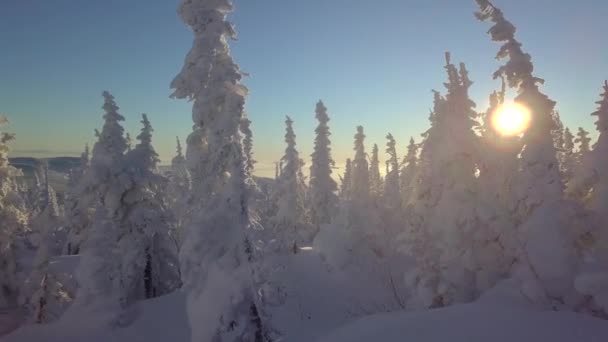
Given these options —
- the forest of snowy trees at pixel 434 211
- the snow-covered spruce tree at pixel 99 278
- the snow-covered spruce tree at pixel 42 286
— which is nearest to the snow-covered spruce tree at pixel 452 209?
the forest of snowy trees at pixel 434 211

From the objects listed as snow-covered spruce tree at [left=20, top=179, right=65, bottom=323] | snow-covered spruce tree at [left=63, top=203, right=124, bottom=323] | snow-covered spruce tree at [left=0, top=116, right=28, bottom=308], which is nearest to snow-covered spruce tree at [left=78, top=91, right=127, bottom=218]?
snow-covered spruce tree at [left=63, top=203, right=124, bottom=323]

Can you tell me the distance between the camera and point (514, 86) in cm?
1491

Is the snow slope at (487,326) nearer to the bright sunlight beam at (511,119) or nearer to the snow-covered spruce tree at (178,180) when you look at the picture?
the bright sunlight beam at (511,119)

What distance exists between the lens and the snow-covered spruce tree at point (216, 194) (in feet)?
47.9

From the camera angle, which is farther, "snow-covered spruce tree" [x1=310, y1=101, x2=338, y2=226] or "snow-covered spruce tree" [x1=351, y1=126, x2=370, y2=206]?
"snow-covered spruce tree" [x1=310, y1=101, x2=338, y2=226]

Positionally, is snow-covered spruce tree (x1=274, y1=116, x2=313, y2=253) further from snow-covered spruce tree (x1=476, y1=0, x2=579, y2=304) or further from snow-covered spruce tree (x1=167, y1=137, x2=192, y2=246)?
snow-covered spruce tree (x1=476, y1=0, x2=579, y2=304)

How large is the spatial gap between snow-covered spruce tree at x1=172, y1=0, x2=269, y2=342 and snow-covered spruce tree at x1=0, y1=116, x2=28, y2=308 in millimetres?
17477

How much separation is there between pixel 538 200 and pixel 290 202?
30562 mm

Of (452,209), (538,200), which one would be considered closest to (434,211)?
(452,209)

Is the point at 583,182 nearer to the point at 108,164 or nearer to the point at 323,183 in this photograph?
the point at 108,164

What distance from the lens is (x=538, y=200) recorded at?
45.6 feet

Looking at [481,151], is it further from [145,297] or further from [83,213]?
[83,213]

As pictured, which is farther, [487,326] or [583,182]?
[583,182]

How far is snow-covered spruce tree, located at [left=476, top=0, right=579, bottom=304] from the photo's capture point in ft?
42.9
